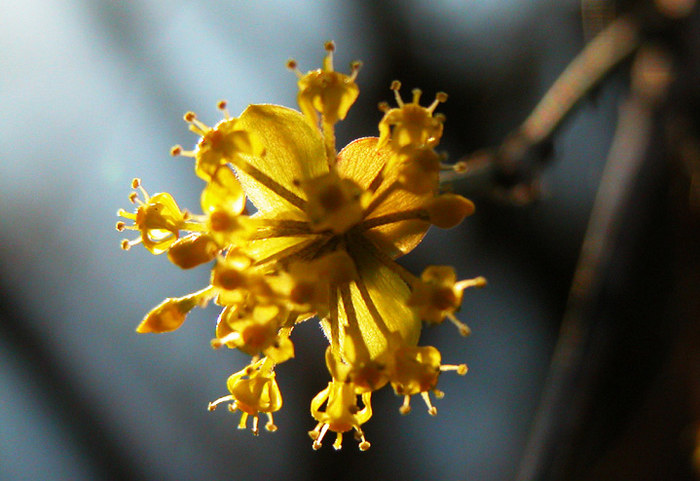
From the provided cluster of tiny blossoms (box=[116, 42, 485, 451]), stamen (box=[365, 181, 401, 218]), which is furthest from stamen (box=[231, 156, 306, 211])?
stamen (box=[365, 181, 401, 218])

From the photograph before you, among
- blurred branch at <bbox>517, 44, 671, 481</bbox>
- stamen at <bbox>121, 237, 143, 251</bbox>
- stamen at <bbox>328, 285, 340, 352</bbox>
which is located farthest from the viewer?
blurred branch at <bbox>517, 44, 671, 481</bbox>

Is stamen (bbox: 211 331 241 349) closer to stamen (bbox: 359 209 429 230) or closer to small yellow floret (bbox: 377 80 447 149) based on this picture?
stamen (bbox: 359 209 429 230)

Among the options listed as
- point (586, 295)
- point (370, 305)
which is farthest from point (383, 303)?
point (586, 295)

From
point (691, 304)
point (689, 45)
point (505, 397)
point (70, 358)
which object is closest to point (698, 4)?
point (689, 45)

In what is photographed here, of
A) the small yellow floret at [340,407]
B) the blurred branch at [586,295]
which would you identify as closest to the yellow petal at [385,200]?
the small yellow floret at [340,407]

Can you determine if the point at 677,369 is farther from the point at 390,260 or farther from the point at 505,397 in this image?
the point at 505,397

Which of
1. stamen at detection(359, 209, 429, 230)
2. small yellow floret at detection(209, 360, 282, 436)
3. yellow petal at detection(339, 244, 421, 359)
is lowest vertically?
small yellow floret at detection(209, 360, 282, 436)

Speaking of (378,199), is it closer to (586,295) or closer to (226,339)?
(226,339)

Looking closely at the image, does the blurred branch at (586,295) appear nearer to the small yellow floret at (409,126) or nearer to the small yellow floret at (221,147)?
the small yellow floret at (409,126)
